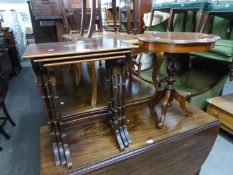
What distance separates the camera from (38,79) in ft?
2.66

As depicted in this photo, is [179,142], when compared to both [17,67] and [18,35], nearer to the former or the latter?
[17,67]

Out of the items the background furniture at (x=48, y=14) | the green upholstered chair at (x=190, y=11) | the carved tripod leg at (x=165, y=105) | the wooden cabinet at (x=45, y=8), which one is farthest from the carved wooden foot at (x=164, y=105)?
the wooden cabinet at (x=45, y=8)

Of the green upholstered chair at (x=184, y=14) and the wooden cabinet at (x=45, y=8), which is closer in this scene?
the green upholstered chair at (x=184, y=14)

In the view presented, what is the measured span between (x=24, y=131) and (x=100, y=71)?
115 cm

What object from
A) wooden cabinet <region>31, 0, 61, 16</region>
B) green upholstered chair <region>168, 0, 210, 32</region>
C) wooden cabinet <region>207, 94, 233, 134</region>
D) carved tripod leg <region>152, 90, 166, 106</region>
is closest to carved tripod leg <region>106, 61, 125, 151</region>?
carved tripod leg <region>152, 90, 166, 106</region>

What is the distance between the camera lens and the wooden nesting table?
790 millimetres

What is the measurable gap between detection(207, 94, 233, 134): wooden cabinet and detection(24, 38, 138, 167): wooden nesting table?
1152mm

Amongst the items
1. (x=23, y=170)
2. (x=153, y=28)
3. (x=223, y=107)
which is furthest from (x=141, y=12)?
(x=23, y=170)

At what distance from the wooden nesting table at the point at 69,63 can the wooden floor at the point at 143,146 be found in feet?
0.22

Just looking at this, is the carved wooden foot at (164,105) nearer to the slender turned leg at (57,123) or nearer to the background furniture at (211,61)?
the background furniture at (211,61)

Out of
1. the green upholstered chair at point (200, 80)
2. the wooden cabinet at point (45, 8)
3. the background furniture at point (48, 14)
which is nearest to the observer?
the green upholstered chair at point (200, 80)

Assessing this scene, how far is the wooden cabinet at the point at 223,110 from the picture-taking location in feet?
5.46

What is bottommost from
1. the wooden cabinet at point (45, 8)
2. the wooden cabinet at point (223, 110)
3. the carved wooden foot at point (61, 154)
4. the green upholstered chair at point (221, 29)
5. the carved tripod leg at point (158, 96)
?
the wooden cabinet at point (223, 110)

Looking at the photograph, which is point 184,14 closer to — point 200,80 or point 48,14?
point 200,80
